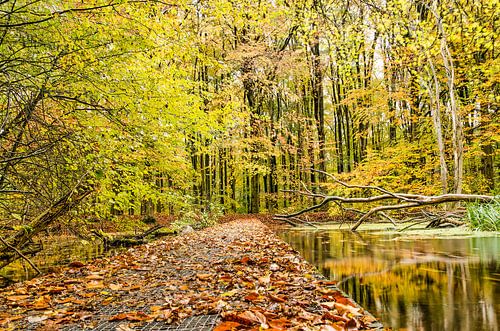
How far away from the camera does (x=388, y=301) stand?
2.16 m

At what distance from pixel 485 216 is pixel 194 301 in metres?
6.67

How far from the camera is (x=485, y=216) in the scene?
676cm

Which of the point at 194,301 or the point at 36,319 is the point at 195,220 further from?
the point at 194,301

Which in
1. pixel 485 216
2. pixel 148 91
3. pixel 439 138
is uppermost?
pixel 148 91

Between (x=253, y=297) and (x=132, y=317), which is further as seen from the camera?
(x=253, y=297)

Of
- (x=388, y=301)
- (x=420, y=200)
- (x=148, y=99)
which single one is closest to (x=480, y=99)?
(x=420, y=200)

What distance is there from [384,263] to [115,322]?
257cm

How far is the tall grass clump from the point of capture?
6.55 m

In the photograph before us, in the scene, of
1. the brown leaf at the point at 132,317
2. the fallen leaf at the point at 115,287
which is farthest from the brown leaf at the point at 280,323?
the fallen leaf at the point at 115,287

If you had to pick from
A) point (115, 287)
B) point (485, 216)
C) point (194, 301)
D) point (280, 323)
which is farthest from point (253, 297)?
point (485, 216)

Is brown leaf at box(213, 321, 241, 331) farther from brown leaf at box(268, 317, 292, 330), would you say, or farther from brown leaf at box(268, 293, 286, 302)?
brown leaf at box(268, 293, 286, 302)

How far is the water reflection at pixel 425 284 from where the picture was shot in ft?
5.85

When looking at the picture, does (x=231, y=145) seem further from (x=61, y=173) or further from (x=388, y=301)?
(x=388, y=301)

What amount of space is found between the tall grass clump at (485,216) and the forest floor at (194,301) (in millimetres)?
5095
